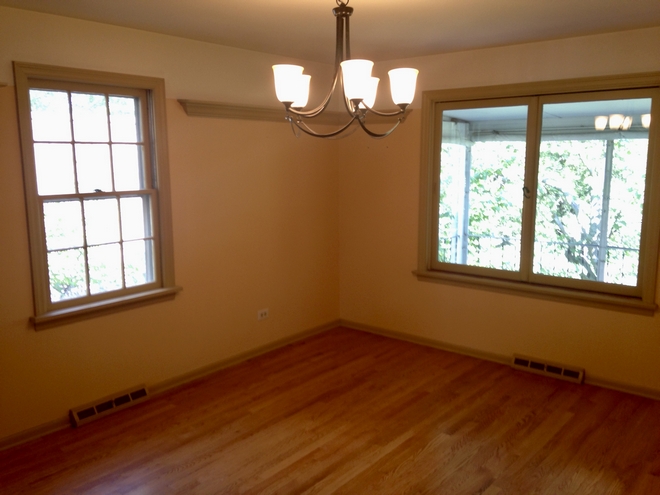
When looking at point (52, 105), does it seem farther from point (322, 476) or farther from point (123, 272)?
point (322, 476)

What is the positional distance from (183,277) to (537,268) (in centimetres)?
281

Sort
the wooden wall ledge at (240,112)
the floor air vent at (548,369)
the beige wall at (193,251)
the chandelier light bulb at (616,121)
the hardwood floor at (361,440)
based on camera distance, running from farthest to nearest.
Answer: the floor air vent at (548,369) → the wooden wall ledge at (240,112) → the chandelier light bulb at (616,121) → the beige wall at (193,251) → the hardwood floor at (361,440)

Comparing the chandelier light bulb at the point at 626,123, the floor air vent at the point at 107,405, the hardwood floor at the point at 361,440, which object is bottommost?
the hardwood floor at the point at 361,440

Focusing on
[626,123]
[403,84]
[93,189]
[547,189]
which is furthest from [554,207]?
[93,189]

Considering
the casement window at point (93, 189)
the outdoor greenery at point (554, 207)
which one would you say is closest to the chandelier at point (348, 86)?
the casement window at point (93, 189)

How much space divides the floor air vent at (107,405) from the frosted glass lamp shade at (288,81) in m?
2.50

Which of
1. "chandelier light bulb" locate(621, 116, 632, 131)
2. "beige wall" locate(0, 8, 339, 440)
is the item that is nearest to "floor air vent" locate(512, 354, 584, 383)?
"chandelier light bulb" locate(621, 116, 632, 131)

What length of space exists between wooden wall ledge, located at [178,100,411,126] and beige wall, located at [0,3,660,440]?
0.07 meters

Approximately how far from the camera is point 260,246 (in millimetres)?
4754

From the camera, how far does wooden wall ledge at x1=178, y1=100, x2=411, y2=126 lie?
4039 mm

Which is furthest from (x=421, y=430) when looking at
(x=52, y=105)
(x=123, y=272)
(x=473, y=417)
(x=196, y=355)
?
(x=52, y=105)

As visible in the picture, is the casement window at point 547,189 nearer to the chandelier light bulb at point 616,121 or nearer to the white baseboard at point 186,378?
the chandelier light bulb at point 616,121

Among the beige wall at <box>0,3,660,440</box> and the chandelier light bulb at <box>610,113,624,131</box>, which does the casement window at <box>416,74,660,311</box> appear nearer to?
the chandelier light bulb at <box>610,113,624,131</box>

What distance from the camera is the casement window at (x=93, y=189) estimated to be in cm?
336
